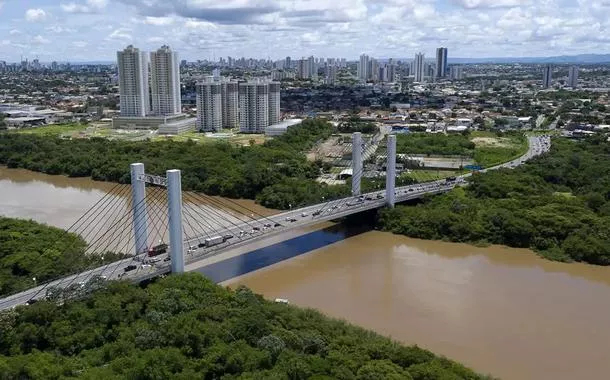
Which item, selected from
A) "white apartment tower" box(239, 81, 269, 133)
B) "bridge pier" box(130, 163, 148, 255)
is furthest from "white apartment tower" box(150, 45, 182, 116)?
"bridge pier" box(130, 163, 148, 255)

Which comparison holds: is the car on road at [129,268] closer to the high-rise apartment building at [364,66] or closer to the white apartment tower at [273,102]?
the white apartment tower at [273,102]

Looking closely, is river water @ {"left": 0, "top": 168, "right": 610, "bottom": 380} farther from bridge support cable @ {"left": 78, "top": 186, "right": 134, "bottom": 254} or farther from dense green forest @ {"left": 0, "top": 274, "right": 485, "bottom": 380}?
dense green forest @ {"left": 0, "top": 274, "right": 485, "bottom": 380}

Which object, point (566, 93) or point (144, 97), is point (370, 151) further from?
point (566, 93)

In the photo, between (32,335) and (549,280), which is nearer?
(32,335)

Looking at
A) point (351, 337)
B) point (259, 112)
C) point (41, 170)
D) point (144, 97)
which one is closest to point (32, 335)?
point (351, 337)

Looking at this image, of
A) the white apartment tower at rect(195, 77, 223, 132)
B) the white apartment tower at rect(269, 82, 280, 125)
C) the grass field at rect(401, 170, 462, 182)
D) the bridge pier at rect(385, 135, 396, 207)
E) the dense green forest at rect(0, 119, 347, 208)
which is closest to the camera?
the bridge pier at rect(385, 135, 396, 207)

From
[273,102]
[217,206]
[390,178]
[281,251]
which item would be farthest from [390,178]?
[273,102]

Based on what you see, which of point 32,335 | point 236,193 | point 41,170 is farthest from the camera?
point 41,170
